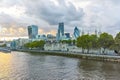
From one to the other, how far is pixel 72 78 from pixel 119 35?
218ft

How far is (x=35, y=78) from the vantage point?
50188mm

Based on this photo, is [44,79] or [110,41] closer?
[44,79]

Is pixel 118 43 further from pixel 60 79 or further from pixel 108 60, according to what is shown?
pixel 60 79

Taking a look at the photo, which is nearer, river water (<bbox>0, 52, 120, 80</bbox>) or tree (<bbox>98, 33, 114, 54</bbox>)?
river water (<bbox>0, 52, 120, 80</bbox>)

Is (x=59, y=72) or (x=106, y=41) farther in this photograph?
(x=106, y=41)

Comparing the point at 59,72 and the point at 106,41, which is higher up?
the point at 106,41

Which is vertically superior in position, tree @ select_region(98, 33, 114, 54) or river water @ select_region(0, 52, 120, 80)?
tree @ select_region(98, 33, 114, 54)

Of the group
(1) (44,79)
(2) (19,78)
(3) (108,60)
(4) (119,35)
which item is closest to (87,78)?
(1) (44,79)

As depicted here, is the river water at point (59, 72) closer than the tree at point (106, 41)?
Yes

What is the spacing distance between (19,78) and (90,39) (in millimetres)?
87396

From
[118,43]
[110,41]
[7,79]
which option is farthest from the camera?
[110,41]

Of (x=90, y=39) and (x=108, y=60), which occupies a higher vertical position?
(x=90, y=39)

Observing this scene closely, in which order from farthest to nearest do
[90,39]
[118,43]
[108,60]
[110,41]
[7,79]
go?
[90,39], [110,41], [118,43], [108,60], [7,79]

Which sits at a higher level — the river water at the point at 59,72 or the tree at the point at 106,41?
the tree at the point at 106,41
